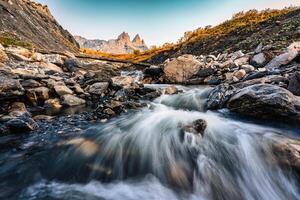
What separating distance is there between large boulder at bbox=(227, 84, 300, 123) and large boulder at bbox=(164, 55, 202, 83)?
7.86 meters

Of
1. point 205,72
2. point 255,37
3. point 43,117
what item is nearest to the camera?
point 43,117

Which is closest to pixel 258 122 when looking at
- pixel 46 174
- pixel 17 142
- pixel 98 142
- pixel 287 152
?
pixel 287 152

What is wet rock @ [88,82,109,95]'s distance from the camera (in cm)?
1070

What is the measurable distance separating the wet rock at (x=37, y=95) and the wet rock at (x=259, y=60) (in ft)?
35.7

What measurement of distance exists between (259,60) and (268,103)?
8.36 metres

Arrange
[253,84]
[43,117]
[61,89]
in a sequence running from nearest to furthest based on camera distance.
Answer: [43,117] < [253,84] < [61,89]

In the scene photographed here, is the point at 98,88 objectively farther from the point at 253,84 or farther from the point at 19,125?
the point at 253,84

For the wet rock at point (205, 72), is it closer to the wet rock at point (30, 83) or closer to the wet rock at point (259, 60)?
the wet rock at point (259, 60)

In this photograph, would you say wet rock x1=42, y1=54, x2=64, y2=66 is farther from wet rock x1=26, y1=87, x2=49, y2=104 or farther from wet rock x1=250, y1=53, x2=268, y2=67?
wet rock x1=250, y1=53, x2=268, y2=67

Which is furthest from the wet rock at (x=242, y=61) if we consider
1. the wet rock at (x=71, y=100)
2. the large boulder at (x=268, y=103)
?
the wet rock at (x=71, y=100)

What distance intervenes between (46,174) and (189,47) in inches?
1315

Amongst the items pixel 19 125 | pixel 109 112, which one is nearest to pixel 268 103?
pixel 109 112

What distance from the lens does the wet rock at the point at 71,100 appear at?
9.29m

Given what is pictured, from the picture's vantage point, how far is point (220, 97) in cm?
738
